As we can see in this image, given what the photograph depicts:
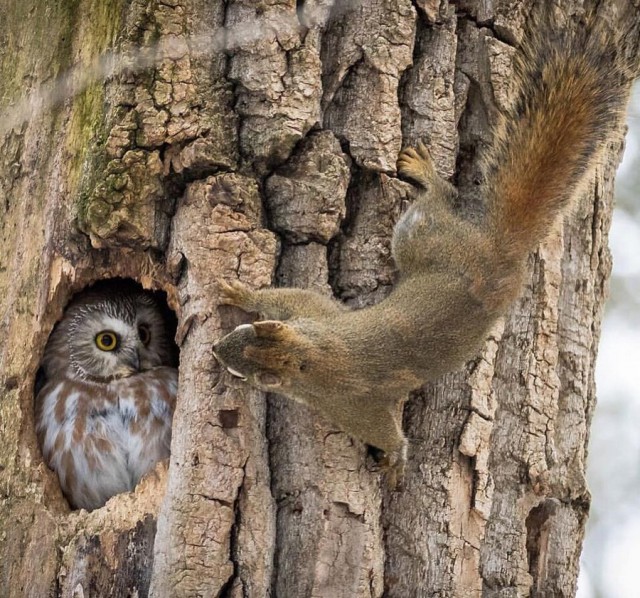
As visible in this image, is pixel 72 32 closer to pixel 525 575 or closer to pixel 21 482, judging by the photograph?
pixel 21 482

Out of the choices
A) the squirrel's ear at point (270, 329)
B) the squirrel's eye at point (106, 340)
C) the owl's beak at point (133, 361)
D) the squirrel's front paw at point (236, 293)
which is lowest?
the squirrel's ear at point (270, 329)

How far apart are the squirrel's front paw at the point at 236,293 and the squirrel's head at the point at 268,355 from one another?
8cm

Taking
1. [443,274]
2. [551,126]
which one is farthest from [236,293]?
[551,126]

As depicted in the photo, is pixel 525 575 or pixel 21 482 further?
pixel 21 482

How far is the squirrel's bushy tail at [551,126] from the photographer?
3.28 metres

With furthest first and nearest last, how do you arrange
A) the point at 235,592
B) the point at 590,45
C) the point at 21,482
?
1. the point at 21,482
2. the point at 590,45
3. the point at 235,592

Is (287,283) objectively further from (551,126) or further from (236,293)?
(551,126)

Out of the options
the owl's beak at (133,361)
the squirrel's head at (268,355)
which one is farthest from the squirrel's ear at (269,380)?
the owl's beak at (133,361)

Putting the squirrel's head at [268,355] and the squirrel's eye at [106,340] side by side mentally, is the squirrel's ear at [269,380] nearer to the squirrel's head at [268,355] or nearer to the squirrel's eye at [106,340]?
the squirrel's head at [268,355]

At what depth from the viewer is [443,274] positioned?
10.8 ft

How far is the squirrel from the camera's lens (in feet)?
10.5

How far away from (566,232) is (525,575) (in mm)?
1245

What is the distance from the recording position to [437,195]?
330 centimetres

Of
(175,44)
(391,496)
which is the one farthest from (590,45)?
(391,496)
